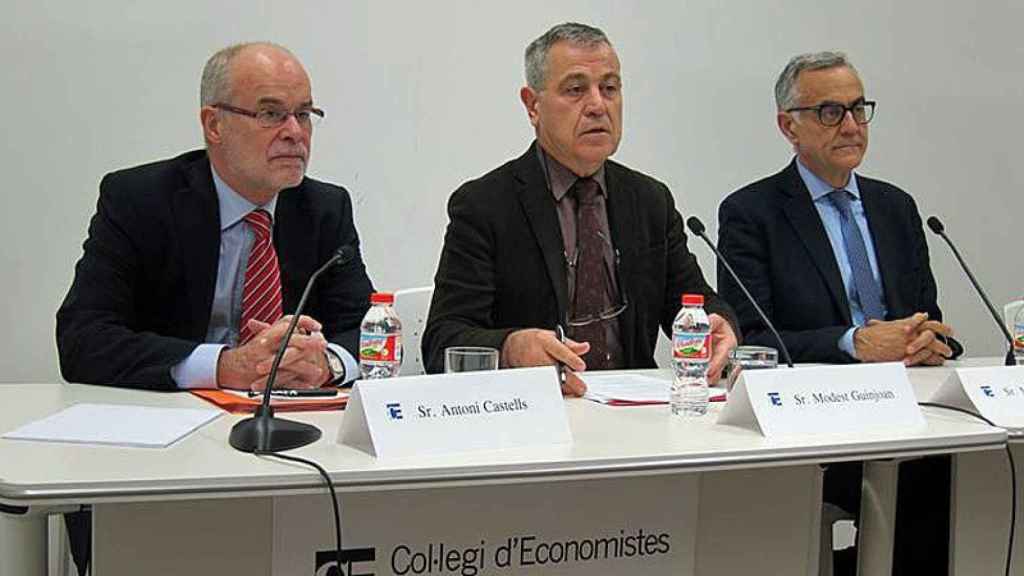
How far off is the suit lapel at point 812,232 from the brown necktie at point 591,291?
2.24 ft

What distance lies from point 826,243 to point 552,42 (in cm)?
94

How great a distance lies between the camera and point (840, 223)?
9.80ft

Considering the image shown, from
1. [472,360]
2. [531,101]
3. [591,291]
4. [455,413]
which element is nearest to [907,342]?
[591,291]

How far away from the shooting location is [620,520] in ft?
5.85

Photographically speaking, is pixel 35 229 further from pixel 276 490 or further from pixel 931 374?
pixel 931 374

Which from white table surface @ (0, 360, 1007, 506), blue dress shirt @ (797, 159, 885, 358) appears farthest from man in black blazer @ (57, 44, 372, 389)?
blue dress shirt @ (797, 159, 885, 358)

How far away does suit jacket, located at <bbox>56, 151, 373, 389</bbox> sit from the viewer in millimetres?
2047

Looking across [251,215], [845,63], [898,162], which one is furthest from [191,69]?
[898,162]

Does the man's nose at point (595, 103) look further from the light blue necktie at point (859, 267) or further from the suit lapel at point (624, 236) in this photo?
the light blue necktie at point (859, 267)

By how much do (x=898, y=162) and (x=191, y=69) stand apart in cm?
260

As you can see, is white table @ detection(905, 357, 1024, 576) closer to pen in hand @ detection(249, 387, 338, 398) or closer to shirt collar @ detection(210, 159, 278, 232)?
pen in hand @ detection(249, 387, 338, 398)

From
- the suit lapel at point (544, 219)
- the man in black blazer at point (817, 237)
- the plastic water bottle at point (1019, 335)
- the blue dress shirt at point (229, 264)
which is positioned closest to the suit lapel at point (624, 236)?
the suit lapel at point (544, 219)

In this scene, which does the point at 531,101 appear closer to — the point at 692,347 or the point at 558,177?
the point at 558,177

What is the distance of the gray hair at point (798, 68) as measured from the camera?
9.89ft
